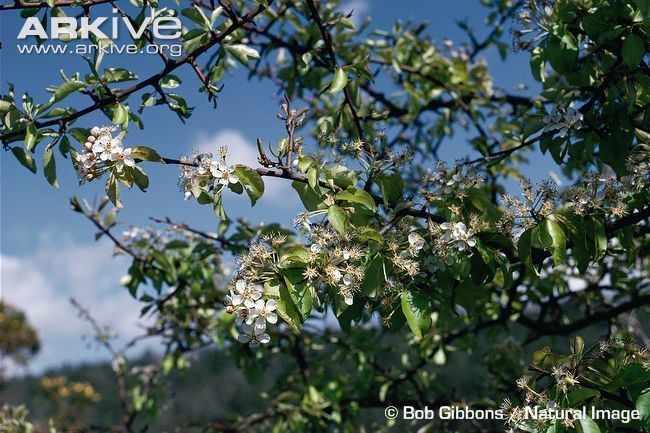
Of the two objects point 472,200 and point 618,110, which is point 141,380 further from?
point 618,110

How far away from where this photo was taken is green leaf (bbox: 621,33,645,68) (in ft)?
5.26

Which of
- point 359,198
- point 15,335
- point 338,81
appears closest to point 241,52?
point 338,81

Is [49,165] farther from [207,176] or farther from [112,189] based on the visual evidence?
[207,176]

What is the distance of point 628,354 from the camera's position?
1530 millimetres

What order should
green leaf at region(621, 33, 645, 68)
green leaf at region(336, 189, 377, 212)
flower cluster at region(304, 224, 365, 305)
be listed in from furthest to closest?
green leaf at region(621, 33, 645, 68) → green leaf at region(336, 189, 377, 212) → flower cluster at region(304, 224, 365, 305)

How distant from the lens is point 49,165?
1749 millimetres

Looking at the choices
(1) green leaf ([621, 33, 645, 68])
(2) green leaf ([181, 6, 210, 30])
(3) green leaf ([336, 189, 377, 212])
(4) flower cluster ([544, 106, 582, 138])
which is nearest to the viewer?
(3) green leaf ([336, 189, 377, 212])

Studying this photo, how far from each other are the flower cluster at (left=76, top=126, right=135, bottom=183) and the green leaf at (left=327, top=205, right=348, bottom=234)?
1.61 feet

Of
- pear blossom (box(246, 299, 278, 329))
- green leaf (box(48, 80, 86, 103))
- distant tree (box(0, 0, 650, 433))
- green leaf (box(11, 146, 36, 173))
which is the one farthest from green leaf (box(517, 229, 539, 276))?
green leaf (box(11, 146, 36, 173))

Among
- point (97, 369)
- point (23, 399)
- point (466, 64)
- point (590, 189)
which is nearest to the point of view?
point (590, 189)

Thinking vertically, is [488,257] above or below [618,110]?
below

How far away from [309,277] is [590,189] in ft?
2.53

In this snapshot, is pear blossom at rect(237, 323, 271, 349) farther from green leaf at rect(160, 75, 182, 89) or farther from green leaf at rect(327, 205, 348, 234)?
green leaf at rect(160, 75, 182, 89)

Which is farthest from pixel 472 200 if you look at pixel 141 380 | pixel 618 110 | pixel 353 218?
pixel 141 380
